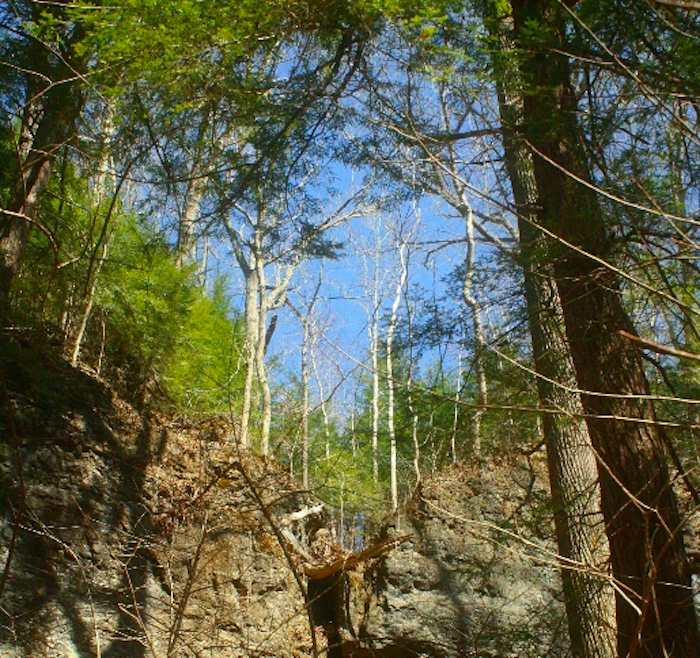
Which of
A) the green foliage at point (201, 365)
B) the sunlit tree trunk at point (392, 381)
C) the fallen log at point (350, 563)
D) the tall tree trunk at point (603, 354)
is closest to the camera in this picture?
the tall tree trunk at point (603, 354)

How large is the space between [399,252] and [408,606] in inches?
430

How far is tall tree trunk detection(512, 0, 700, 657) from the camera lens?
2.86 meters

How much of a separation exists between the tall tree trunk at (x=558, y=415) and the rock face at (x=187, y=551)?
49cm

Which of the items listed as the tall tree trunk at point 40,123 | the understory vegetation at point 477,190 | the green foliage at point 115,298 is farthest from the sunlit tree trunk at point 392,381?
the tall tree trunk at point 40,123

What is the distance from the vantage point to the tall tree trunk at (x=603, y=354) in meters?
2.86

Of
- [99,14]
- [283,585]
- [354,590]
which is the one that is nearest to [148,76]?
[99,14]

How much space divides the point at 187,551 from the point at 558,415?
4307 mm

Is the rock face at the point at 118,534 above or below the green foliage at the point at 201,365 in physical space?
below

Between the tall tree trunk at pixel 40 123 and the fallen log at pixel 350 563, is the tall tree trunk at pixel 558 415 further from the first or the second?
the tall tree trunk at pixel 40 123

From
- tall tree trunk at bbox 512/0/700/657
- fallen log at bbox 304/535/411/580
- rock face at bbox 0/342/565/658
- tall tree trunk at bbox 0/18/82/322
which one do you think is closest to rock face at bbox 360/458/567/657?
rock face at bbox 0/342/565/658

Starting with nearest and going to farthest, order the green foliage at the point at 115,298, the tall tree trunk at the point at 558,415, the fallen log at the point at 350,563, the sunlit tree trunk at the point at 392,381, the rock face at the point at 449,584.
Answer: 1. the tall tree trunk at the point at 558,415
2. the sunlit tree trunk at the point at 392,381
3. the green foliage at the point at 115,298
4. the rock face at the point at 449,584
5. the fallen log at the point at 350,563

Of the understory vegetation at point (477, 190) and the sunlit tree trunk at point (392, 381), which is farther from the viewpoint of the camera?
the sunlit tree trunk at point (392, 381)

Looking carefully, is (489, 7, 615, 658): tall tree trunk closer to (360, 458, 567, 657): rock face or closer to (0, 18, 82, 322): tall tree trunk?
(360, 458, 567, 657): rock face

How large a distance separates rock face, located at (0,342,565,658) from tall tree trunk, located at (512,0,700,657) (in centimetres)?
193
